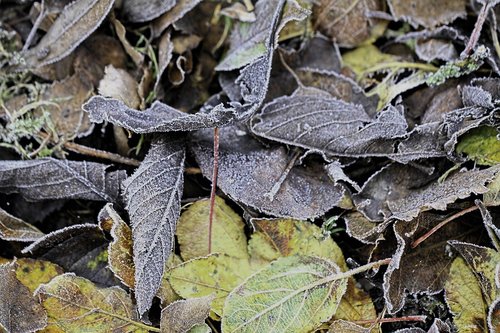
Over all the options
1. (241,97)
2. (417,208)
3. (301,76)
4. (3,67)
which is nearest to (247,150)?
(241,97)

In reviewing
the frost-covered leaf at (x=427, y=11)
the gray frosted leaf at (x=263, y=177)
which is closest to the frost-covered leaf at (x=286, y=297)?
the gray frosted leaf at (x=263, y=177)

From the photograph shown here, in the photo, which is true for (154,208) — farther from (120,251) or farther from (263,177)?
(263,177)

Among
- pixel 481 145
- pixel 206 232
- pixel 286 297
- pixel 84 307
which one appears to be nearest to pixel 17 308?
pixel 84 307

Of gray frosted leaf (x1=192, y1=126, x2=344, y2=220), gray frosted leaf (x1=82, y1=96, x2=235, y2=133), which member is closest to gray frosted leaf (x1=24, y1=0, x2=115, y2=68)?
gray frosted leaf (x1=82, y1=96, x2=235, y2=133)

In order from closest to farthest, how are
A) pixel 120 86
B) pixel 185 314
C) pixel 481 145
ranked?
1. pixel 185 314
2. pixel 481 145
3. pixel 120 86

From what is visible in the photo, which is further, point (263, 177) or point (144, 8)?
point (144, 8)

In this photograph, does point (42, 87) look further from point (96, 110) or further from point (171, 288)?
point (171, 288)
